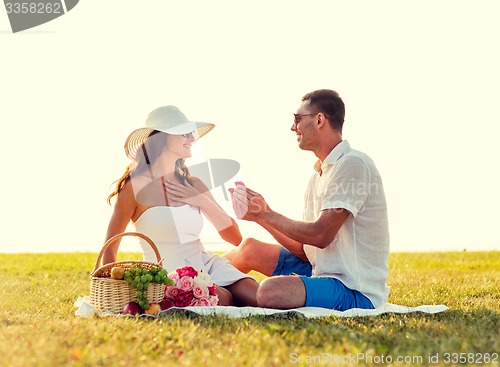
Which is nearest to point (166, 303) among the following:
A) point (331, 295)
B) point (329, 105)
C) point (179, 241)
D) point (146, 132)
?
point (179, 241)

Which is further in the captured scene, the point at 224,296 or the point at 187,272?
the point at 224,296

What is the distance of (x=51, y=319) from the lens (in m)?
6.04

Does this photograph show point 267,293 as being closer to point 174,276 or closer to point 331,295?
point 331,295

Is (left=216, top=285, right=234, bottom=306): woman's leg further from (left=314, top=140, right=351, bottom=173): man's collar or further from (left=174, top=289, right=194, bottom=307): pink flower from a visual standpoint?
(left=314, top=140, right=351, bottom=173): man's collar

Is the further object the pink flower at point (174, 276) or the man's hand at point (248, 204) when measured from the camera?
the pink flower at point (174, 276)

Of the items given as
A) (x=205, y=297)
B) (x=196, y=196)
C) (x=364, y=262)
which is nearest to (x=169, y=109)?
(x=196, y=196)

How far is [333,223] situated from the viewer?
19.7 ft

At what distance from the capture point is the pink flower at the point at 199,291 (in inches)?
240

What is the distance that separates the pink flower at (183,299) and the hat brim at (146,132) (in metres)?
1.62

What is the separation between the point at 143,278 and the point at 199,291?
0.51 meters

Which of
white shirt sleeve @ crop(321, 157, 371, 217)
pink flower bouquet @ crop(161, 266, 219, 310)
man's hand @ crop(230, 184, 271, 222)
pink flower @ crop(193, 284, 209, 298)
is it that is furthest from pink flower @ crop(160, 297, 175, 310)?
white shirt sleeve @ crop(321, 157, 371, 217)

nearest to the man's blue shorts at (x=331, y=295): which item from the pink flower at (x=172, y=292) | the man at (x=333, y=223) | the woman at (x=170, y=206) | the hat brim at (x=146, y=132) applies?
the man at (x=333, y=223)

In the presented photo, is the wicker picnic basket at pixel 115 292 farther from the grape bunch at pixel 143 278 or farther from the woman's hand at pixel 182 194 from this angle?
the woman's hand at pixel 182 194

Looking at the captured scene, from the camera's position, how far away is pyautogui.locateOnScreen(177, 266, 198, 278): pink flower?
627 centimetres
